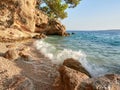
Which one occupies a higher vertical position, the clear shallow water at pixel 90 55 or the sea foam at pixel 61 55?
the sea foam at pixel 61 55

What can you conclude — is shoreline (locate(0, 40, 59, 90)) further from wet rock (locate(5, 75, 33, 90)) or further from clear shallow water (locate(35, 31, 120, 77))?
clear shallow water (locate(35, 31, 120, 77))

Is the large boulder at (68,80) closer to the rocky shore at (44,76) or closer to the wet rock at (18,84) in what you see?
the rocky shore at (44,76)

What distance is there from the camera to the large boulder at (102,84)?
402 cm

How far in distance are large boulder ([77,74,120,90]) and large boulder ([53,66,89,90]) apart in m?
0.13

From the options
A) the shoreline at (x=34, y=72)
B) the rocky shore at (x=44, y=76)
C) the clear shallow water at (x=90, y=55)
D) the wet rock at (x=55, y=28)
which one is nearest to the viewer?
the rocky shore at (x=44, y=76)

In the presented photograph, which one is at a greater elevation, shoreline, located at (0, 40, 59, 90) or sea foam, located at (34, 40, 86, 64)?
shoreline, located at (0, 40, 59, 90)

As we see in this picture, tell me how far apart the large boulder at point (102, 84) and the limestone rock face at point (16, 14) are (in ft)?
40.5

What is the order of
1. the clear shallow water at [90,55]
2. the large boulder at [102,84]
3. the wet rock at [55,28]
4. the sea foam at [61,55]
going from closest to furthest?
the large boulder at [102,84], the clear shallow water at [90,55], the sea foam at [61,55], the wet rock at [55,28]

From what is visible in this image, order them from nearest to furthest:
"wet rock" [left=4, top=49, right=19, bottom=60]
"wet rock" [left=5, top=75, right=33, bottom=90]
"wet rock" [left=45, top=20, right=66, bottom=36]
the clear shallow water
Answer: "wet rock" [left=5, top=75, right=33, bottom=90]
"wet rock" [left=4, top=49, right=19, bottom=60]
the clear shallow water
"wet rock" [left=45, top=20, right=66, bottom=36]

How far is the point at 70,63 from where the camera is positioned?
6988mm

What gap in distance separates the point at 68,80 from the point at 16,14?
1387 centimetres

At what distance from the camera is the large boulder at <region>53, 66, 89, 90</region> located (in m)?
4.31

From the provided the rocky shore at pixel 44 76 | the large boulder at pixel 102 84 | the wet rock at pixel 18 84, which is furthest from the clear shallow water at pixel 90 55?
the wet rock at pixel 18 84

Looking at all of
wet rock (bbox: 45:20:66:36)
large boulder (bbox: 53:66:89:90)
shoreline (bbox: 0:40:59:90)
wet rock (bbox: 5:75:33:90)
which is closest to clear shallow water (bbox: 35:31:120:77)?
shoreline (bbox: 0:40:59:90)
